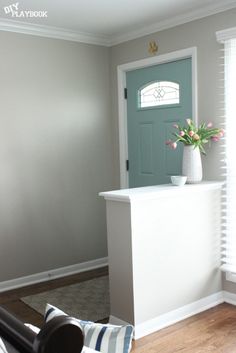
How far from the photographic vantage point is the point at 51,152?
163 inches

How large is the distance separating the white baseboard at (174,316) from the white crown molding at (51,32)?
8.62 feet

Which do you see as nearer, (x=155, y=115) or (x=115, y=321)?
(x=115, y=321)

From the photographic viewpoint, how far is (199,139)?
3.29 meters

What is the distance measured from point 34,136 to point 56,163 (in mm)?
364

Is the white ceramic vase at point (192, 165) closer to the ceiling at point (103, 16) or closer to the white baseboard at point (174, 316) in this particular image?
the white baseboard at point (174, 316)

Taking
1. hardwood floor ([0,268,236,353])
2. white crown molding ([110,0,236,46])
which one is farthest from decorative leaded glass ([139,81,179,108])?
hardwood floor ([0,268,236,353])

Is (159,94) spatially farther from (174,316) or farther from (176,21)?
(174,316)

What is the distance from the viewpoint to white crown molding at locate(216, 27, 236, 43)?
316cm

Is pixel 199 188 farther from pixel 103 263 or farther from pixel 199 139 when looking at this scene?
pixel 103 263

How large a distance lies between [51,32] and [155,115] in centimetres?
128

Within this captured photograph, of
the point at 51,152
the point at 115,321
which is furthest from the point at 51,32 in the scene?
the point at 115,321

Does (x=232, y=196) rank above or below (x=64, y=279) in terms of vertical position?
above

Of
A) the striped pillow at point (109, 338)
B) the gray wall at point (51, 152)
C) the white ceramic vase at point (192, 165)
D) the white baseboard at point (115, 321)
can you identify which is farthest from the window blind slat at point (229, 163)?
the striped pillow at point (109, 338)

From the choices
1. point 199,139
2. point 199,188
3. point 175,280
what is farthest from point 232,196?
point 175,280
